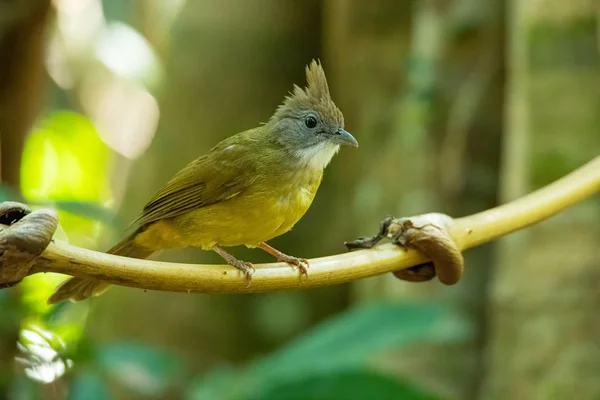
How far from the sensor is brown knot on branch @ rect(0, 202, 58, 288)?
141 cm

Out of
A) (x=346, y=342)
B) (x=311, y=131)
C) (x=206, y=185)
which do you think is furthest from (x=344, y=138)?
(x=346, y=342)

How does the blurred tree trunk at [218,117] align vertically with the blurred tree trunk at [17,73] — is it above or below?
above

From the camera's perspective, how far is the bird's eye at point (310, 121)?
2.61 metres

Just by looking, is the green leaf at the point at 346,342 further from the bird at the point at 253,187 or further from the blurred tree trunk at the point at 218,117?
the blurred tree trunk at the point at 218,117

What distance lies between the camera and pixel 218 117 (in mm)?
5246

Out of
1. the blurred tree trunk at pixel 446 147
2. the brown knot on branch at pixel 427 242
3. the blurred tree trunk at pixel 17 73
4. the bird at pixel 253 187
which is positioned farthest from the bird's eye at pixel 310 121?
the blurred tree trunk at pixel 446 147

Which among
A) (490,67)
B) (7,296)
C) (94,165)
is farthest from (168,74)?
(7,296)

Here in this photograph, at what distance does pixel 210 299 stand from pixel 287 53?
1779 mm

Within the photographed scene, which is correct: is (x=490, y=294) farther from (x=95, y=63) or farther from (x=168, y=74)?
(x=95, y=63)

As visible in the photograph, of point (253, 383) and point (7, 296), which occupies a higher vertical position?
point (253, 383)

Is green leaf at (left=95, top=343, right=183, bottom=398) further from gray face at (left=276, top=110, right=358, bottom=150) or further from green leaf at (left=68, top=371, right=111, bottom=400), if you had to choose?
gray face at (left=276, top=110, right=358, bottom=150)

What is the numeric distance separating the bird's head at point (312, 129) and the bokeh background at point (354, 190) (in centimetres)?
90

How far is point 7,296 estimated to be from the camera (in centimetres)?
313

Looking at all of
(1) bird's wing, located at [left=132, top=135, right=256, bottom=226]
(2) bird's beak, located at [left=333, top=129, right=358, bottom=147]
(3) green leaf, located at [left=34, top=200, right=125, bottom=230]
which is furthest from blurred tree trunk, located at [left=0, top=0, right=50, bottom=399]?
(2) bird's beak, located at [left=333, top=129, right=358, bottom=147]
